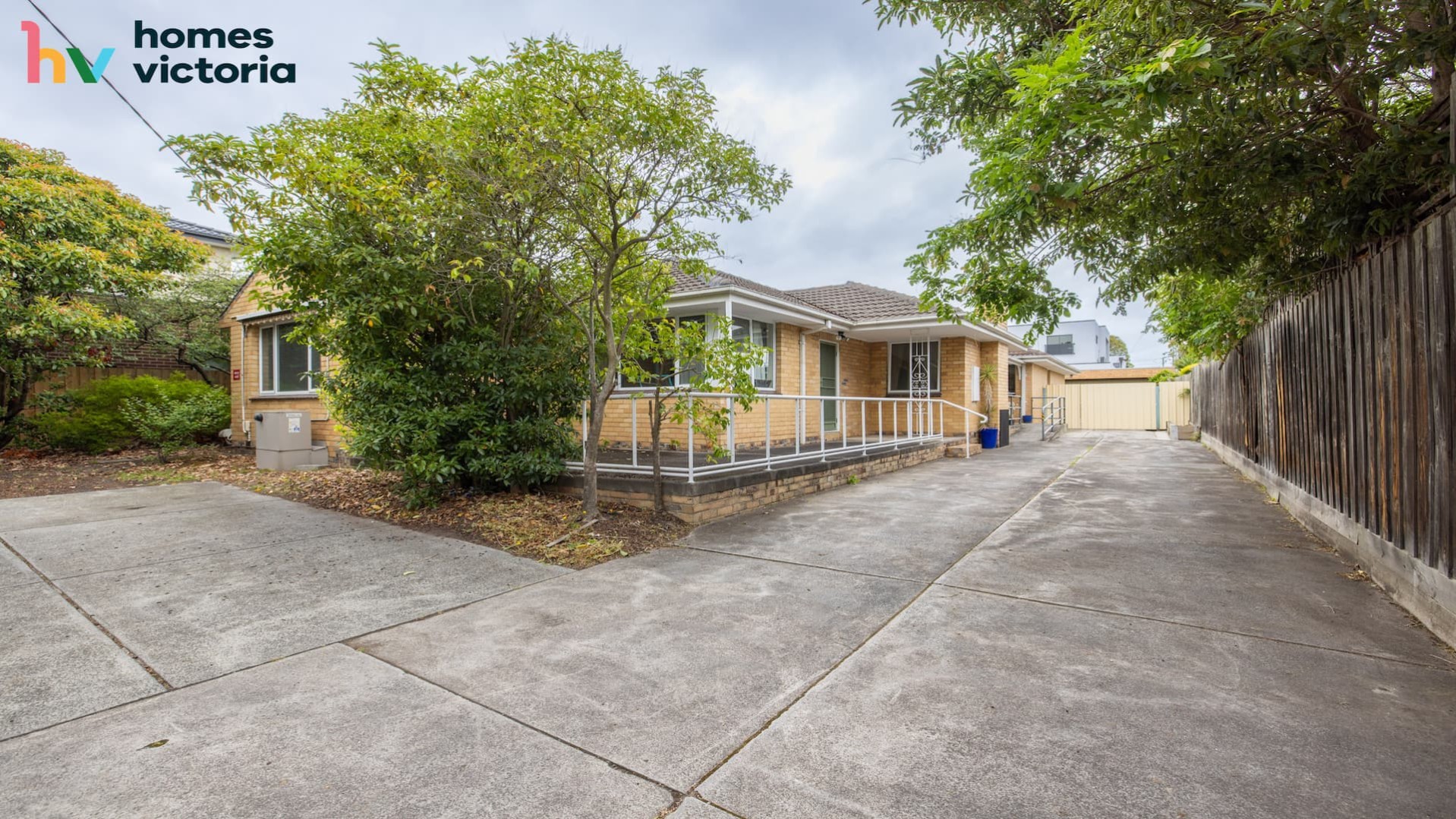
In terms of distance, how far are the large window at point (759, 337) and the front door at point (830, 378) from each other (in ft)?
7.26

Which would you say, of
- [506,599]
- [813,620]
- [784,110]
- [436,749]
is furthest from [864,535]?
[784,110]

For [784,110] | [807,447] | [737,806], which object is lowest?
[737,806]

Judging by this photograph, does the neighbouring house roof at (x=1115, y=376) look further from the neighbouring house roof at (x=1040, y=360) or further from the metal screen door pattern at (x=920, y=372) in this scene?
the metal screen door pattern at (x=920, y=372)

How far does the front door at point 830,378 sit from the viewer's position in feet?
43.1

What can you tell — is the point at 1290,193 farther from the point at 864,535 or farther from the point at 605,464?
the point at 605,464

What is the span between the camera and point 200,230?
64.1ft

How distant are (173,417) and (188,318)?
5094 millimetres

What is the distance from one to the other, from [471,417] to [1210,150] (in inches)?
257

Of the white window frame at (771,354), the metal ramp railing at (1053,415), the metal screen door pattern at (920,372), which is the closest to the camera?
the white window frame at (771,354)

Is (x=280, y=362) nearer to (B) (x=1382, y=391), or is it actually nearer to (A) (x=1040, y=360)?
(B) (x=1382, y=391)

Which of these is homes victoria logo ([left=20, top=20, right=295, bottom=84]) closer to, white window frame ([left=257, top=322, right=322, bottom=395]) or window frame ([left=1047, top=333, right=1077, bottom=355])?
white window frame ([left=257, top=322, right=322, bottom=395])

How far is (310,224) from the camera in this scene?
600cm

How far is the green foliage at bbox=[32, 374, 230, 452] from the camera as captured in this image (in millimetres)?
11234

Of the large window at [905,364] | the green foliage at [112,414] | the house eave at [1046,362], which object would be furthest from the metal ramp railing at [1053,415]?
the green foliage at [112,414]
